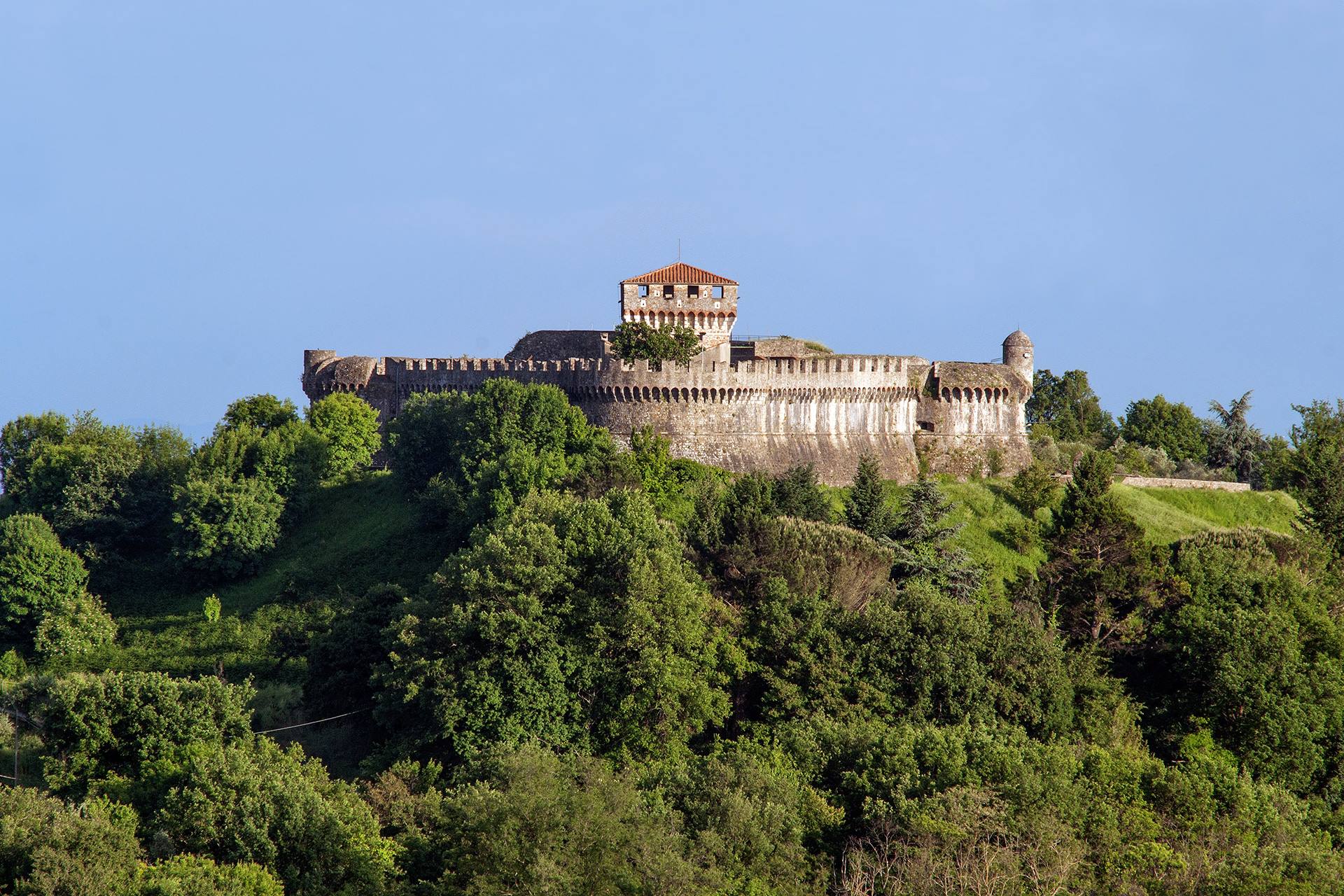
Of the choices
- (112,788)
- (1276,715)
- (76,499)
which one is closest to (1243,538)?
(1276,715)

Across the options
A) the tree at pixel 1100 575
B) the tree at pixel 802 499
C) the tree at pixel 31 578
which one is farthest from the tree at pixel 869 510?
the tree at pixel 31 578

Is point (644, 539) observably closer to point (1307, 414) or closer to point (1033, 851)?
point (1033, 851)

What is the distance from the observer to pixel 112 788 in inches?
1873

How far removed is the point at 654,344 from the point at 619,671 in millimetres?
23306

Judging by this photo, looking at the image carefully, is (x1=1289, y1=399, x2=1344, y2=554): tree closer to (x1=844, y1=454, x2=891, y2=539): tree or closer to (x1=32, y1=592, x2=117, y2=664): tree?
(x1=844, y1=454, x2=891, y2=539): tree

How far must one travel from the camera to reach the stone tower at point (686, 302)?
78.8 metres

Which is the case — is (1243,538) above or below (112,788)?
above

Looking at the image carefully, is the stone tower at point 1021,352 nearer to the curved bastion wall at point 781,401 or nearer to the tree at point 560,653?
the curved bastion wall at point 781,401

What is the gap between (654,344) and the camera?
73625mm

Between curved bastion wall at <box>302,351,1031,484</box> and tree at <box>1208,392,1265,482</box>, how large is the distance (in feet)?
72.7

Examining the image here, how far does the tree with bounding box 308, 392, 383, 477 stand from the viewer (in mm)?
77750

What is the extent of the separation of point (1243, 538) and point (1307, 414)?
14.2 m

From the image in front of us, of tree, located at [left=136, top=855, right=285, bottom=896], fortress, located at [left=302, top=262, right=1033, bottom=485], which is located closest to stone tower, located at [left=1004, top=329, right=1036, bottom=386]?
fortress, located at [left=302, top=262, right=1033, bottom=485]

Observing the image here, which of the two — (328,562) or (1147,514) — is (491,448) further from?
(1147,514)
